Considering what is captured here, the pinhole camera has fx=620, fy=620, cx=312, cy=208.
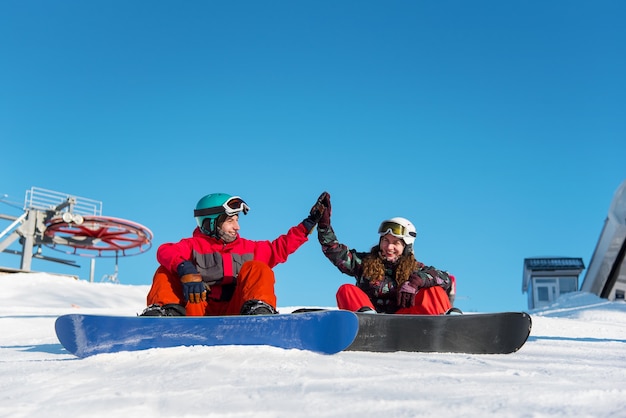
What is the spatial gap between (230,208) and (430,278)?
157 cm

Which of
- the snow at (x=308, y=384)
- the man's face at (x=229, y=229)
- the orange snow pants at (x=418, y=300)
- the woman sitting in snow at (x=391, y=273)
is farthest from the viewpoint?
the woman sitting in snow at (x=391, y=273)

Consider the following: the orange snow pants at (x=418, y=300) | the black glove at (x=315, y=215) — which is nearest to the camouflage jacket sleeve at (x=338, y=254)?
the black glove at (x=315, y=215)

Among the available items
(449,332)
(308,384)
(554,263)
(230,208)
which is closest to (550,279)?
(554,263)

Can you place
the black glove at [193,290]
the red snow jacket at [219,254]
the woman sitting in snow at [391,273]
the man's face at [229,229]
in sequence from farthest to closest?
1. the woman sitting in snow at [391,273]
2. the man's face at [229,229]
3. the red snow jacket at [219,254]
4. the black glove at [193,290]

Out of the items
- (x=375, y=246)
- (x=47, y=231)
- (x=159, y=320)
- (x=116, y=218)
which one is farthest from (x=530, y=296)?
(x=159, y=320)

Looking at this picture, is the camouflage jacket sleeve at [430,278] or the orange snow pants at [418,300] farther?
the camouflage jacket sleeve at [430,278]

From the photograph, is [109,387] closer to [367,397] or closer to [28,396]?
[28,396]

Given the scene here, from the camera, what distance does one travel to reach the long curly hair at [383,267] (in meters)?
4.69

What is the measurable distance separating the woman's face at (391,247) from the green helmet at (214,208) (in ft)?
3.67

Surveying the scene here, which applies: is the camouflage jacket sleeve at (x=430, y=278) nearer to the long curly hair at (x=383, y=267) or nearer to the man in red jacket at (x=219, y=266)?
the long curly hair at (x=383, y=267)

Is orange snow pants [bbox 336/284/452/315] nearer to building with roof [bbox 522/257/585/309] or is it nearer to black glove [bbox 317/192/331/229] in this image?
black glove [bbox 317/192/331/229]

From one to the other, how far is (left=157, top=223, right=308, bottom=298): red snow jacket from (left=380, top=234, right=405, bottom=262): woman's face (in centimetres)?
73

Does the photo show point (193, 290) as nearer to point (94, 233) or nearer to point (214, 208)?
point (214, 208)

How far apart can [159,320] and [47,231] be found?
25.2 m
